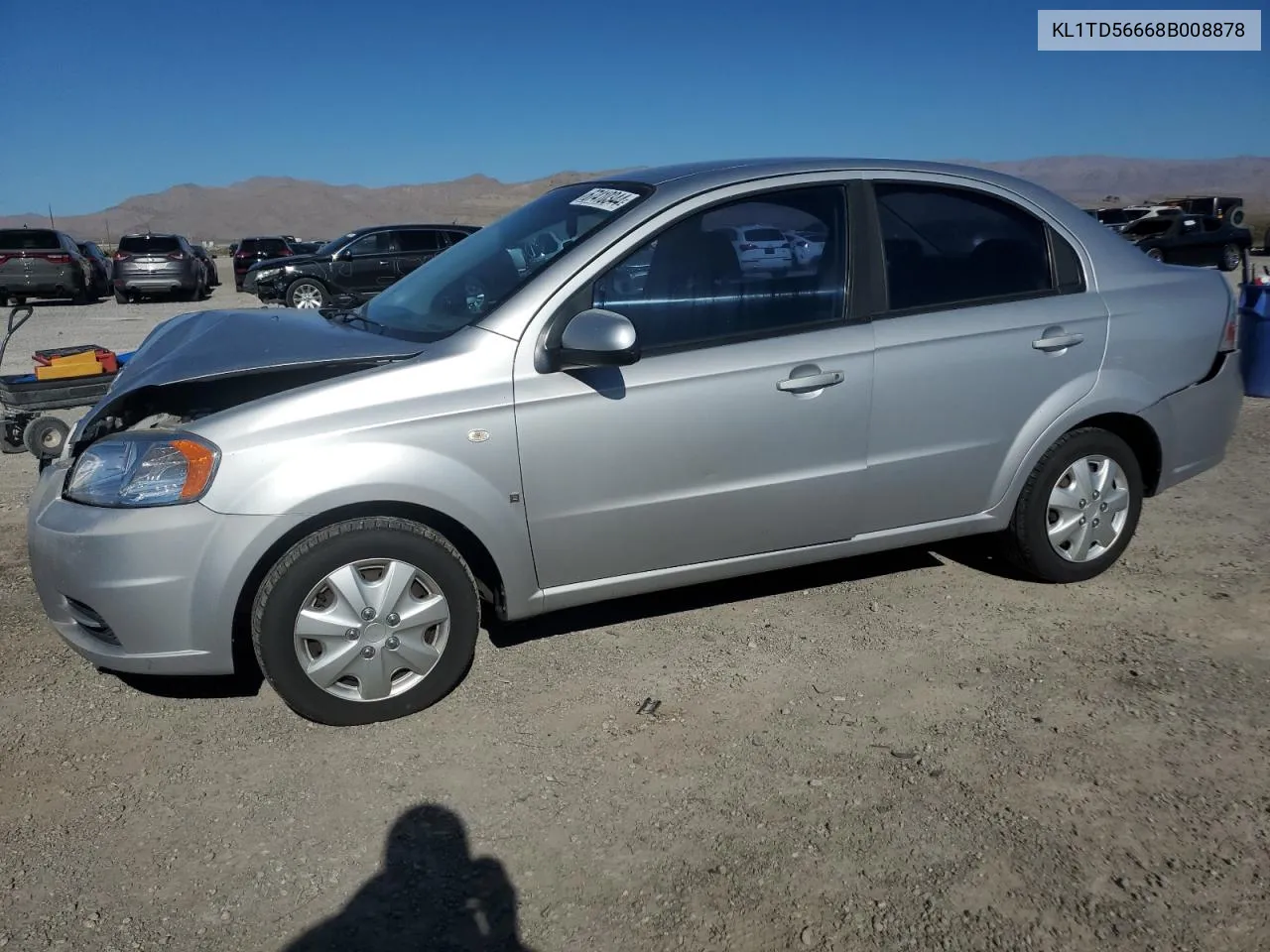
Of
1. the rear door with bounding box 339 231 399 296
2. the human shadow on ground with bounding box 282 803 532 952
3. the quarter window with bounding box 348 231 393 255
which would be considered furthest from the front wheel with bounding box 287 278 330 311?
the human shadow on ground with bounding box 282 803 532 952

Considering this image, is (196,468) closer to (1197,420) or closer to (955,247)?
(955,247)

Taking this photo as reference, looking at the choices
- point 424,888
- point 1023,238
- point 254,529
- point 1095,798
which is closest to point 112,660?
point 254,529

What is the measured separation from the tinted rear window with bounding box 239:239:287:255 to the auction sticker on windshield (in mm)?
26782

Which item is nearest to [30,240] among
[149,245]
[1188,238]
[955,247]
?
[149,245]

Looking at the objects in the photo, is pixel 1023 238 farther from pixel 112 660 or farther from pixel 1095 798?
pixel 112 660

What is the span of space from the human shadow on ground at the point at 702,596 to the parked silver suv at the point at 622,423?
50cm

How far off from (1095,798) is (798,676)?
111cm

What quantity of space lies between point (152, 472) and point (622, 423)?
1.49 meters

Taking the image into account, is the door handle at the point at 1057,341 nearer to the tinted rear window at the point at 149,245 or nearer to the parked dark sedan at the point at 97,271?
the tinted rear window at the point at 149,245

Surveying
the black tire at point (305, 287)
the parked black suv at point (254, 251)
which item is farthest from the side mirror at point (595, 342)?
the parked black suv at point (254, 251)

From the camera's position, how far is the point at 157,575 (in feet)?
10.4

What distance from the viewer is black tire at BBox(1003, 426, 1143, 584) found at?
4316 millimetres

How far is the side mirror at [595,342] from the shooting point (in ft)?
10.9

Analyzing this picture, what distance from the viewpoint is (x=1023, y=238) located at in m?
4.31
